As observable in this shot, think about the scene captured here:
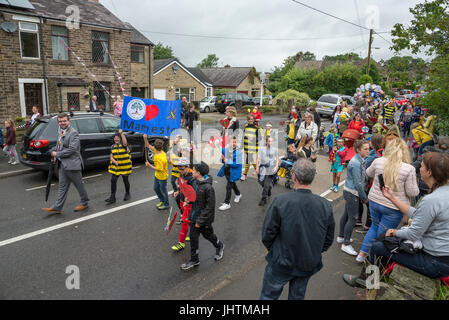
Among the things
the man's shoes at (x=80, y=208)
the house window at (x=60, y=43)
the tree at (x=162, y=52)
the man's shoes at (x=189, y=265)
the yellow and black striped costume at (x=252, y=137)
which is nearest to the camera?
the man's shoes at (x=189, y=265)

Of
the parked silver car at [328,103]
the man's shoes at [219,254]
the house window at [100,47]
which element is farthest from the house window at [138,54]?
the man's shoes at [219,254]

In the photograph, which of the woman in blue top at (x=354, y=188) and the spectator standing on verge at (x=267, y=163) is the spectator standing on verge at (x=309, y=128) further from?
the woman in blue top at (x=354, y=188)

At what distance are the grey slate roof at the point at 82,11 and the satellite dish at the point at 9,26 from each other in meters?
0.71

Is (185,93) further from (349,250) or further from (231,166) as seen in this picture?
(349,250)

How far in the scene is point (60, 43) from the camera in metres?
17.5

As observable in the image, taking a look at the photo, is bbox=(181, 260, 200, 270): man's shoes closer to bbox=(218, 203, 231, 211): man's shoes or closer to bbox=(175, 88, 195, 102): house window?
bbox=(218, 203, 231, 211): man's shoes

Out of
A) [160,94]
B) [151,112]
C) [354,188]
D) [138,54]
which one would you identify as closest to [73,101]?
[138,54]

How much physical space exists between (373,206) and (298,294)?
1.89 metres

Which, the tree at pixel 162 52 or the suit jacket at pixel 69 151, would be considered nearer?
the suit jacket at pixel 69 151

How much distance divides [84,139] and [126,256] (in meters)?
5.18

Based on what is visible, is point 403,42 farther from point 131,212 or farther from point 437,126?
point 131,212

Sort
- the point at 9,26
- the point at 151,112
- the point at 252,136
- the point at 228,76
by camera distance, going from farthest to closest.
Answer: the point at 228,76
the point at 9,26
the point at 252,136
the point at 151,112

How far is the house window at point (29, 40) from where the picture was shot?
1606 centimetres

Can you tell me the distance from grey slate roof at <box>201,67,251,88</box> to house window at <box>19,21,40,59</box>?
1190 inches
